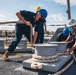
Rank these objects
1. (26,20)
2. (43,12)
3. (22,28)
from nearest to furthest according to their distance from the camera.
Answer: (43,12)
(26,20)
(22,28)

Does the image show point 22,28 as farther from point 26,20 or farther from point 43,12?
point 43,12

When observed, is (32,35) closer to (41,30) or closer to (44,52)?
(41,30)

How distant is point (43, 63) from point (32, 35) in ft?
4.61

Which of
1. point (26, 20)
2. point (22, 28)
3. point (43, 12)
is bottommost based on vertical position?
point (22, 28)

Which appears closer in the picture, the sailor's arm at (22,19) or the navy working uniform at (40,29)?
the sailor's arm at (22,19)

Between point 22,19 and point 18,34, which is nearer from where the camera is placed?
point 22,19

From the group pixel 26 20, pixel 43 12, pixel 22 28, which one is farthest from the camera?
pixel 22 28

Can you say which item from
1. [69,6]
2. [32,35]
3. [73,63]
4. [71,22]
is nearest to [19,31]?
[32,35]

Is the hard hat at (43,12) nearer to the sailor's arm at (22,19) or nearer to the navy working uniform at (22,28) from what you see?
the navy working uniform at (22,28)

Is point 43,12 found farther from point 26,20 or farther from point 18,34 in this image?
point 18,34

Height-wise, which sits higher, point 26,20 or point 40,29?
point 26,20

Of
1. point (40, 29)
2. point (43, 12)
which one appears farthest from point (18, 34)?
point (43, 12)

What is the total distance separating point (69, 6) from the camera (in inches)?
364

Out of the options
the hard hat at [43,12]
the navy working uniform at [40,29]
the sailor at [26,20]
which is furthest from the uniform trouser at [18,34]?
the hard hat at [43,12]
